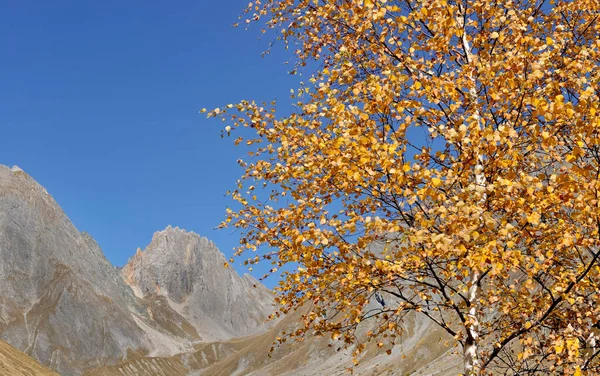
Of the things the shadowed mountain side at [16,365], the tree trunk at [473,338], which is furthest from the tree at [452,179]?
the shadowed mountain side at [16,365]

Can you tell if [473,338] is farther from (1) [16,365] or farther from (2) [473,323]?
(1) [16,365]

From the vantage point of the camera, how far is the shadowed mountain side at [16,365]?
40372mm

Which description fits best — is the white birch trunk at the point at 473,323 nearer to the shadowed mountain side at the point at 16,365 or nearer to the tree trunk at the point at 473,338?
the tree trunk at the point at 473,338

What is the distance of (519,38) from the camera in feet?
23.6

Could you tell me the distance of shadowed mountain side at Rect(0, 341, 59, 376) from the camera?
40.4m

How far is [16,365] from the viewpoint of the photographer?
1738 inches

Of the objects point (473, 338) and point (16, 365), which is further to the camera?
point (16, 365)

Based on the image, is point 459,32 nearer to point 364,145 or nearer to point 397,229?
point 364,145

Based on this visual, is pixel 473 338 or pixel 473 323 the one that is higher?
pixel 473 323

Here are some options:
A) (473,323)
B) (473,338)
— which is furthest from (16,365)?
(473,323)

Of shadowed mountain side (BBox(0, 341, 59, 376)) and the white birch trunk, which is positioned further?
shadowed mountain side (BBox(0, 341, 59, 376))

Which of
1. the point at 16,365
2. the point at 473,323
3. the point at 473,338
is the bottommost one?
the point at 473,338

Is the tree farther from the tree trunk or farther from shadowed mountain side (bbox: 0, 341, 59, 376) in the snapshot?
shadowed mountain side (bbox: 0, 341, 59, 376)

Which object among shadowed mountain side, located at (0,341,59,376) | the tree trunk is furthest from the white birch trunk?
shadowed mountain side, located at (0,341,59,376)
